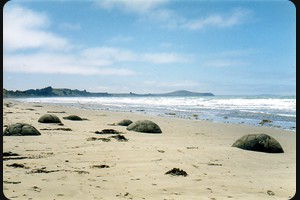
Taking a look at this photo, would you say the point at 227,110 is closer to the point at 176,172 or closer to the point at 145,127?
the point at 145,127

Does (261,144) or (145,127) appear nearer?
(261,144)

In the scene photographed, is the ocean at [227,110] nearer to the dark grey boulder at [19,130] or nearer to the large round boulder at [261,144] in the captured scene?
the large round boulder at [261,144]

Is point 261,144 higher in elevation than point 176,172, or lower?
higher

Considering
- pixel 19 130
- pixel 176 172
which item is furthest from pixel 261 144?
pixel 19 130

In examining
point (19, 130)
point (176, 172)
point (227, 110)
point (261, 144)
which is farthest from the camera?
point (227, 110)

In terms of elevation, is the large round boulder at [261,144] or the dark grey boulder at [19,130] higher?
the dark grey boulder at [19,130]

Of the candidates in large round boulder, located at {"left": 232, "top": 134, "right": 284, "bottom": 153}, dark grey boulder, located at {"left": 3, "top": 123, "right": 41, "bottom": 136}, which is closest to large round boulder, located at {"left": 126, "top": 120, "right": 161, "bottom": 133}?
dark grey boulder, located at {"left": 3, "top": 123, "right": 41, "bottom": 136}

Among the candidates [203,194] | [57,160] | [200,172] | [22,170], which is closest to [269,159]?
[200,172]

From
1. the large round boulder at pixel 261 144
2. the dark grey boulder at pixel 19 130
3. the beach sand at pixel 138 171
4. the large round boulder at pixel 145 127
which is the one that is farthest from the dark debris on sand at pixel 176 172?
the large round boulder at pixel 145 127

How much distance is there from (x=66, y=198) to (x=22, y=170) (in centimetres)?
204

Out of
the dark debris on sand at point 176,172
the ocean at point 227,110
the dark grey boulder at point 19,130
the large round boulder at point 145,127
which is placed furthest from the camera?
the ocean at point 227,110

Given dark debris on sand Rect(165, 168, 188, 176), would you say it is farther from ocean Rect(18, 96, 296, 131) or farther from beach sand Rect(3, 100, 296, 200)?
ocean Rect(18, 96, 296, 131)
